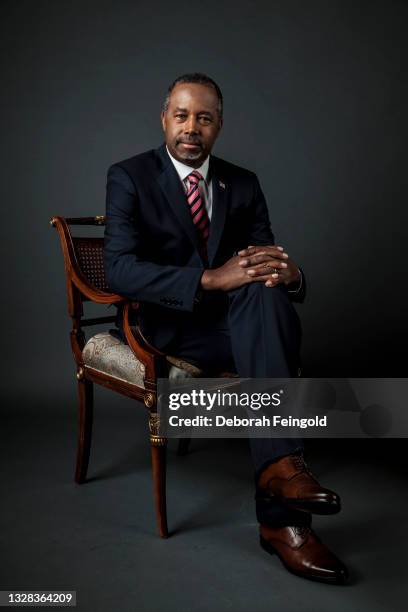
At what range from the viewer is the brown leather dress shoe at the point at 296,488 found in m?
2.35

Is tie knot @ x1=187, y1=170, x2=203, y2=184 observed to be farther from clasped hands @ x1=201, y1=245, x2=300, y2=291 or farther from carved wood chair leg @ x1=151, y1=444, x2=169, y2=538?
carved wood chair leg @ x1=151, y1=444, x2=169, y2=538

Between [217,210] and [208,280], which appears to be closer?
[208,280]

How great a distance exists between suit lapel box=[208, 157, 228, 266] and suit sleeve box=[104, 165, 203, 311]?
32 cm

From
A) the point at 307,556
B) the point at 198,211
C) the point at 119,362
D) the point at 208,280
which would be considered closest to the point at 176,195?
the point at 198,211

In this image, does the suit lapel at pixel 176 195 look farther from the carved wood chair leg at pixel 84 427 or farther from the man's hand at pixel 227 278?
the carved wood chair leg at pixel 84 427

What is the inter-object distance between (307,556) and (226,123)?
3028 mm

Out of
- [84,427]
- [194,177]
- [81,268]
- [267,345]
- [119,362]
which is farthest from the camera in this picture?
[81,268]

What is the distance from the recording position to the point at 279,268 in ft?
9.22

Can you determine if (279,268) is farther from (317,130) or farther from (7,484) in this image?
(317,130)

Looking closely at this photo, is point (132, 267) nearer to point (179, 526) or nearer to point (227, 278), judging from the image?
point (227, 278)

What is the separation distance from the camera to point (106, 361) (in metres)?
3.15

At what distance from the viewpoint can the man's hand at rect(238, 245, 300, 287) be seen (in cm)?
273

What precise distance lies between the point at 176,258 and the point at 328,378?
1.79 m

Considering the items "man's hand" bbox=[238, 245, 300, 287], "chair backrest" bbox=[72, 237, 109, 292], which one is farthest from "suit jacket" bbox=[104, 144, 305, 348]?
"chair backrest" bbox=[72, 237, 109, 292]
